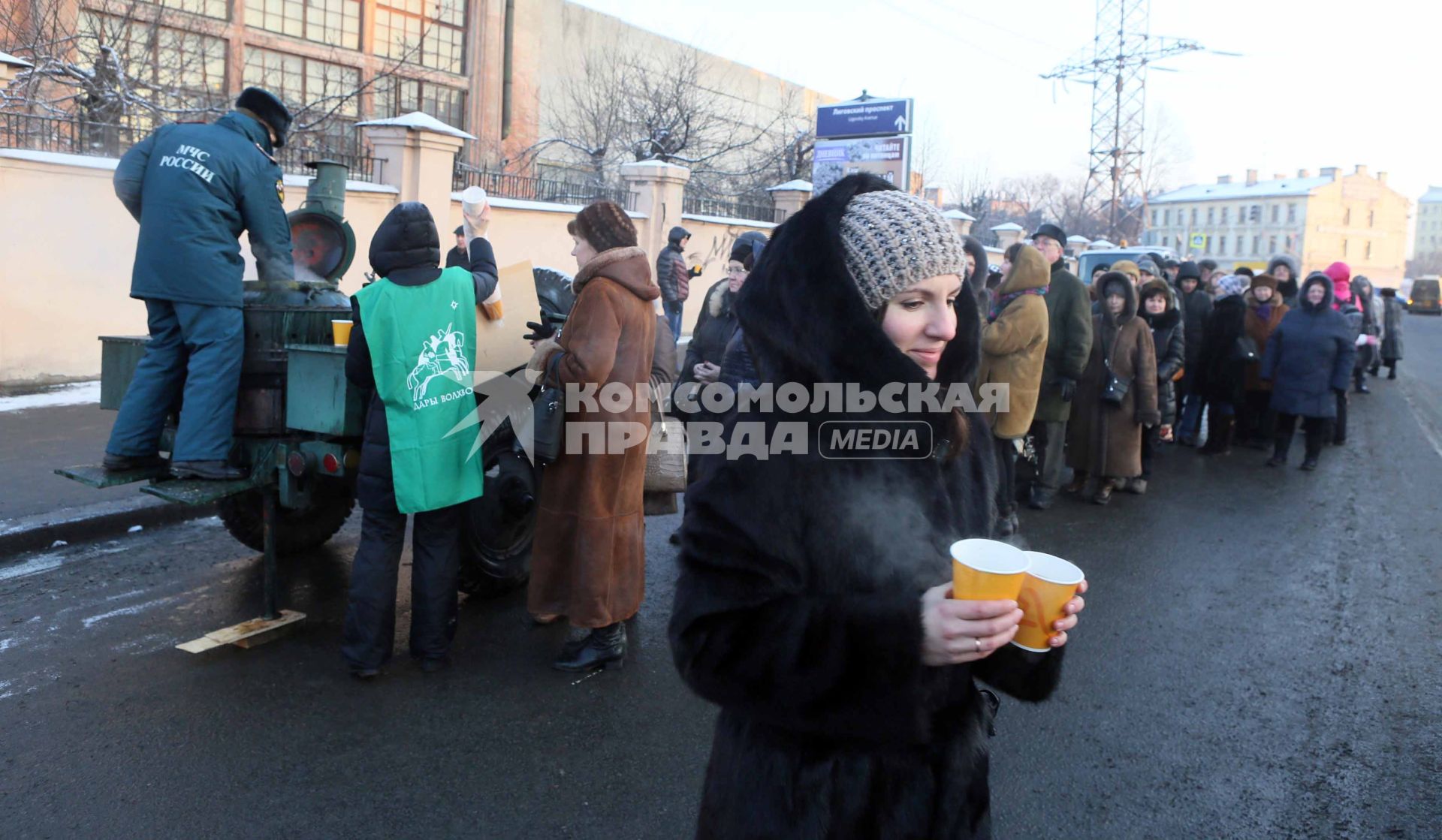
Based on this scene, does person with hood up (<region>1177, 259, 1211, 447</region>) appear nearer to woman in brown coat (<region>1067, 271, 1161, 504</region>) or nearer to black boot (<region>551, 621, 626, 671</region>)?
woman in brown coat (<region>1067, 271, 1161, 504</region>)

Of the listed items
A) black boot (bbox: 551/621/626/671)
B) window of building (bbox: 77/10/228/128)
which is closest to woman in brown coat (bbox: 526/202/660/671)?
black boot (bbox: 551/621/626/671)

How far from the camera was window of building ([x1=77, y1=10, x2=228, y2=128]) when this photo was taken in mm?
13945

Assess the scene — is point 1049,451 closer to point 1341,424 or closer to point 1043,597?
point 1341,424

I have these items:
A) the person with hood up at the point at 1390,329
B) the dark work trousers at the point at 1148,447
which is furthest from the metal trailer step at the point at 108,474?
the person with hood up at the point at 1390,329

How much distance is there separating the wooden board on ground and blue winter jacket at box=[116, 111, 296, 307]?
4.71 ft

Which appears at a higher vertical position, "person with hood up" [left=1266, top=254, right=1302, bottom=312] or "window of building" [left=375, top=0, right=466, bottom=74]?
"window of building" [left=375, top=0, right=466, bottom=74]

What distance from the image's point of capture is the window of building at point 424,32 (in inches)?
1048

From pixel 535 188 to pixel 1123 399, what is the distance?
34.6 feet

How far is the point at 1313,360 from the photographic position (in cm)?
959

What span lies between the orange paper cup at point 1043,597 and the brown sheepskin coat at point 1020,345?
18.2 ft

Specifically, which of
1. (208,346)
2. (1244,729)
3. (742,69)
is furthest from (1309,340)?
(742,69)

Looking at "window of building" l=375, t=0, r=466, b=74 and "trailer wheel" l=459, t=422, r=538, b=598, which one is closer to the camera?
"trailer wheel" l=459, t=422, r=538, b=598

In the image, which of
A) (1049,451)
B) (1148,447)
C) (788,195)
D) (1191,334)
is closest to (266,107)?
(1049,451)

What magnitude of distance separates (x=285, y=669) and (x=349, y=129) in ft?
66.3
